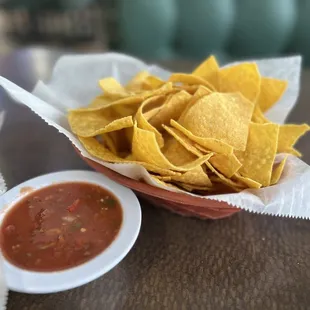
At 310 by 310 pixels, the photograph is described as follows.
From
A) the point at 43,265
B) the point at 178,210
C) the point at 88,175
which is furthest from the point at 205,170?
the point at 43,265

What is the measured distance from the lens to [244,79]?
1.04 meters

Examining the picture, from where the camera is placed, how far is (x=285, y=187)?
2.74 ft

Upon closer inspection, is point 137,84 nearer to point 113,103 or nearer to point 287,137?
point 113,103

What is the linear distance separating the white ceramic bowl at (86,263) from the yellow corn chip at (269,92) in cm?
41

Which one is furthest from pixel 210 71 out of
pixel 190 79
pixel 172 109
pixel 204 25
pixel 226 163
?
pixel 204 25

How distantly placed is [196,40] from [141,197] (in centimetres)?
136

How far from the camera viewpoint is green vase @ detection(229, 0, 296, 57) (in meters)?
2.04

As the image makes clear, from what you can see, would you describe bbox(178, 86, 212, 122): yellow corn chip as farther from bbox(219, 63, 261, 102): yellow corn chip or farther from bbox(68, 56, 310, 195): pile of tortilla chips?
bbox(219, 63, 261, 102): yellow corn chip

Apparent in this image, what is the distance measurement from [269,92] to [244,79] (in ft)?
0.24

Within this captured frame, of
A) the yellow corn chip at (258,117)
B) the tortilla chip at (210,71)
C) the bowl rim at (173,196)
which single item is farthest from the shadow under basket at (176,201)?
the tortilla chip at (210,71)

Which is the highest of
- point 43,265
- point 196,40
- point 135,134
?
point 135,134

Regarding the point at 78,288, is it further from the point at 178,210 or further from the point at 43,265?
the point at 178,210

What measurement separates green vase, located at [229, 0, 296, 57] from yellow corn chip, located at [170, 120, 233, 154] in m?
1.35

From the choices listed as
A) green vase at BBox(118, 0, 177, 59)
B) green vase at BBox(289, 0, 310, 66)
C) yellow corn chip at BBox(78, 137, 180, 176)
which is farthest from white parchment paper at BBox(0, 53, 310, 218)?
green vase at BBox(289, 0, 310, 66)
